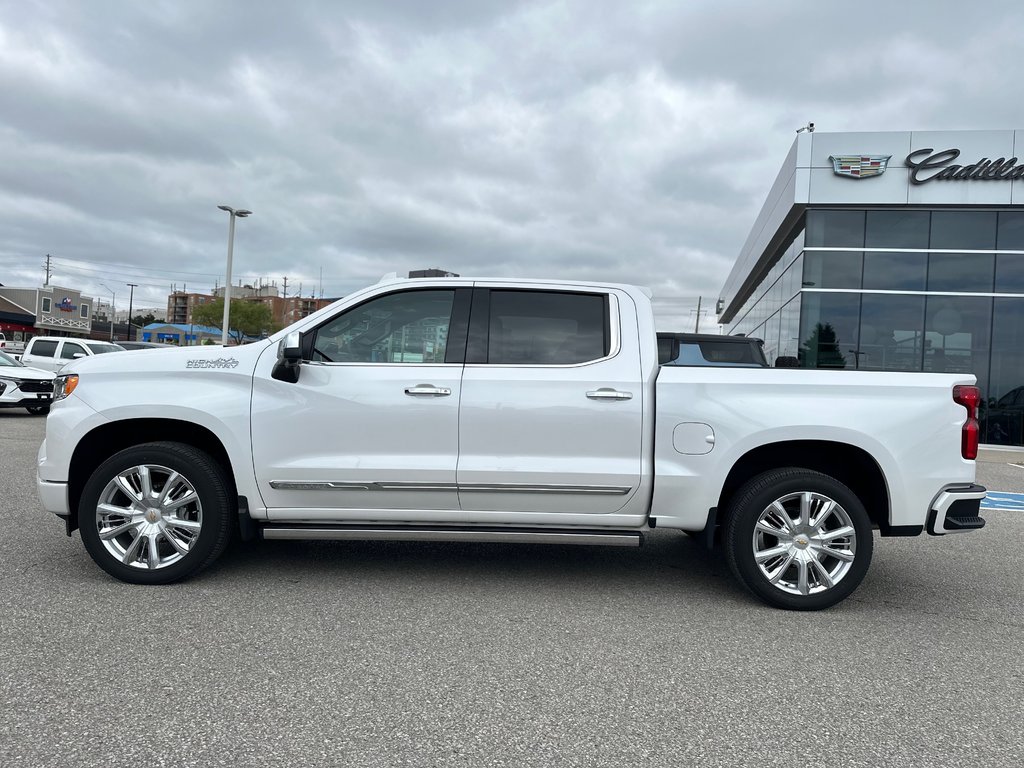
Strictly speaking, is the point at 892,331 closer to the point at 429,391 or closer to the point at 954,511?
the point at 954,511

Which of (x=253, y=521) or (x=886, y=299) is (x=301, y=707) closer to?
(x=253, y=521)

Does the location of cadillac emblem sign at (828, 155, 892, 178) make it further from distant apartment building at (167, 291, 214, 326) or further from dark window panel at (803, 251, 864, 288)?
distant apartment building at (167, 291, 214, 326)

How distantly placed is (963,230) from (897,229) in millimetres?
1550

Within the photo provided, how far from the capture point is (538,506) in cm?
456

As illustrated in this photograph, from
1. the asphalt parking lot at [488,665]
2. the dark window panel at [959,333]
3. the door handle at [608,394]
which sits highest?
the dark window panel at [959,333]

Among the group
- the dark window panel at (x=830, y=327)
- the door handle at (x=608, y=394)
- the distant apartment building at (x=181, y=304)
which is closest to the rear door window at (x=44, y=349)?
the dark window panel at (x=830, y=327)

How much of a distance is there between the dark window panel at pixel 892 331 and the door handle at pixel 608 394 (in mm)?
17820

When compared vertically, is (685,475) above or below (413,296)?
below

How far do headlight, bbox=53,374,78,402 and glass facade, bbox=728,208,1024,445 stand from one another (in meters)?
17.9

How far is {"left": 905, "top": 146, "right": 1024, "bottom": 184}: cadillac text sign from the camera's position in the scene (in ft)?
63.2

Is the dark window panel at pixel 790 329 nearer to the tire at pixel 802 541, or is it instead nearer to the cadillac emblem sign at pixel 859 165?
the cadillac emblem sign at pixel 859 165

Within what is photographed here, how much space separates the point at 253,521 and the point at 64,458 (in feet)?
3.81

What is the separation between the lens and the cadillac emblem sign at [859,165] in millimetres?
19797

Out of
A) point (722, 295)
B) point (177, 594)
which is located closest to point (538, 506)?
point (177, 594)
